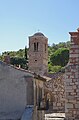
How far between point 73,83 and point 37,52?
43.7 metres

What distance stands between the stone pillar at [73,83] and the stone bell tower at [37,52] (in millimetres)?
42744

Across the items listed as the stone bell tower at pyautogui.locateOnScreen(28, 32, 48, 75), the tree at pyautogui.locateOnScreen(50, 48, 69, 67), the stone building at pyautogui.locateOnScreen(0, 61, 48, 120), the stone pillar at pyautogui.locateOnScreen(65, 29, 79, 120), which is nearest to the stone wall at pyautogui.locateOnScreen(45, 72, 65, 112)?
the stone bell tower at pyautogui.locateOnScreen(28, 32, 48, 75)

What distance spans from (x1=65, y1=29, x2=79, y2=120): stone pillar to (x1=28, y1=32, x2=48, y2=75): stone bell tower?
42.7 metres

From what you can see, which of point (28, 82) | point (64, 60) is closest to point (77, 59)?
point (28, 82)

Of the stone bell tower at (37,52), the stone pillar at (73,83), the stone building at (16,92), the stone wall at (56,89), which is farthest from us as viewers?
the stone bell tower at (37,52)

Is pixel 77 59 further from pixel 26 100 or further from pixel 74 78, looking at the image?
pixel 26 100

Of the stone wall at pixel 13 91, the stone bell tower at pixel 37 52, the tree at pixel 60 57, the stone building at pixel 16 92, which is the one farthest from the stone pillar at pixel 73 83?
the tree at pixel 60 57

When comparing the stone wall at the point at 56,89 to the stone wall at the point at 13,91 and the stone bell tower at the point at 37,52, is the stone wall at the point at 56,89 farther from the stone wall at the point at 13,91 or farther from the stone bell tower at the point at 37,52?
the stone wall at the point at 13,91

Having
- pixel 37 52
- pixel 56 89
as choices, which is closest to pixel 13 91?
pixel 56 89

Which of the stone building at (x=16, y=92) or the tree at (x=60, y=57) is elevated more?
the tree at (x=60, y=57)

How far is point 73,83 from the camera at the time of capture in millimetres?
11789

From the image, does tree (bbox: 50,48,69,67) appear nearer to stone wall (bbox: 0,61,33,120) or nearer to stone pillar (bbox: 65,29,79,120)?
stone wall (bbox: 0,61,33,120)

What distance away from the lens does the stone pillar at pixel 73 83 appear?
11680 mm

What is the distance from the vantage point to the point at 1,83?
51.9 ft
